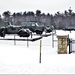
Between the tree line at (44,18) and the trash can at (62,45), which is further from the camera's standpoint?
the tree line at (44,18)

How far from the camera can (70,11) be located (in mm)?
177125

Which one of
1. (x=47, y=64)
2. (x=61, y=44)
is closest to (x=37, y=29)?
(x=61, y=44)

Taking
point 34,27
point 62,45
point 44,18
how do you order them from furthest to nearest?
1. point 44,18
2. point 34,27
3. point 62,45

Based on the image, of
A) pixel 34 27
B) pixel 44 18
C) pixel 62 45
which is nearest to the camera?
pixel 62 45

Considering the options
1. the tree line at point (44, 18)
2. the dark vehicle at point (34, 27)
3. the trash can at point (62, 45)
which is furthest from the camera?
the tree line at point (44, 18)

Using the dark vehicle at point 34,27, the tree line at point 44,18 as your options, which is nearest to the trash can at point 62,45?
the dark vehicle at point 34,27

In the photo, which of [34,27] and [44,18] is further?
[44,18]

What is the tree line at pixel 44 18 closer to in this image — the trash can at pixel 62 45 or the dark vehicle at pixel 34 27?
the dark vehicle at pixel 34 27

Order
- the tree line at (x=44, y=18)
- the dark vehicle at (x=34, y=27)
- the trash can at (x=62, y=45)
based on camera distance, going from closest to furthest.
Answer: the trash can at (x=62, y=45) < the dark vehicle at (x=34, y=27) < the tree line at (x=44, y=18)

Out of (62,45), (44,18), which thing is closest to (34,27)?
(62,45)

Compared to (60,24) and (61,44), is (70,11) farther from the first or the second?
(61,44)

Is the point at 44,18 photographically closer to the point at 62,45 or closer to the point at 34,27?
the point at 34,27

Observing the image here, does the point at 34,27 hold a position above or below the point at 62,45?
above

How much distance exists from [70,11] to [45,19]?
18.7 m
